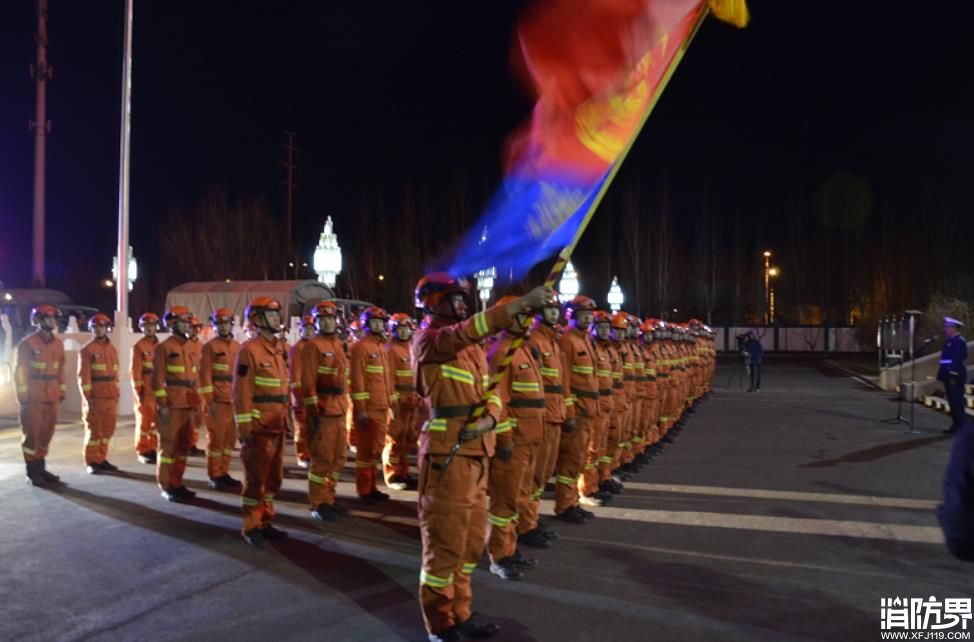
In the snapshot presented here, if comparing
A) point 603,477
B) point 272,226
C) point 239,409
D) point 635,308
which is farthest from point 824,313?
point 239,409

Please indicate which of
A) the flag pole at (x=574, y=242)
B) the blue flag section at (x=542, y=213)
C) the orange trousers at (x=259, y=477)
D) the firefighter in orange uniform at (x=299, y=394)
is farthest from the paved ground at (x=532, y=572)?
the blue flag section at (x=542, y=213)

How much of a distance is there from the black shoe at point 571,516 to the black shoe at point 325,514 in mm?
2370

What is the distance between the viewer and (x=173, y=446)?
347 inches

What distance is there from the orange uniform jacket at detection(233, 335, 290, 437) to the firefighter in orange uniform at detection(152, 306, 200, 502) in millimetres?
2148

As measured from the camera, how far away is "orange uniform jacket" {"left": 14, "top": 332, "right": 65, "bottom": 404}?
962 cm

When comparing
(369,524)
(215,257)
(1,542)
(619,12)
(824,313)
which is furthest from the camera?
(824,313)

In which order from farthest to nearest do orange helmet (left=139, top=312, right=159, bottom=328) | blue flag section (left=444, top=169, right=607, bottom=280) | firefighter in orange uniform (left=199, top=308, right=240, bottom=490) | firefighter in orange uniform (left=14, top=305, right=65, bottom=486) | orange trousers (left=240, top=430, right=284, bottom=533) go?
1. orange helmet (left=139, top=312, right=159, bottom=328)
2. firefighter in orange uniform (left=14, top=305, right=65, bottom=486)
3. firefighter in orange uniform (left=199, top=308, right=240, bottom=490)
4. orange trousers (left=240, top=430, right=284, bottom=533)
5. blue flag section (left=444, top=169, right=607, bottom=280)

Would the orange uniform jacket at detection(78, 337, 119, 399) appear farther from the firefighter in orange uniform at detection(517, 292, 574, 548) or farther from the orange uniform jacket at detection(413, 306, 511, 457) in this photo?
the orange uniform jacket at detection(413, 306, 511, 457)

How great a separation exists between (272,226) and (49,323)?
132ft

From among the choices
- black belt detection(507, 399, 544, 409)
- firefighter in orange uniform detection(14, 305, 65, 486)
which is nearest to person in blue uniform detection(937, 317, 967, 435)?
black belt detection(507, 399, 544, 409)

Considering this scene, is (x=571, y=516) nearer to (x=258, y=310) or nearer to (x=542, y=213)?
(x=258, y=310)

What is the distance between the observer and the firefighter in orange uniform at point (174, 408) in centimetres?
873

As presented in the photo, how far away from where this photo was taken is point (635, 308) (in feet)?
164

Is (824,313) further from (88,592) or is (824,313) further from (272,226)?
(88,592)
